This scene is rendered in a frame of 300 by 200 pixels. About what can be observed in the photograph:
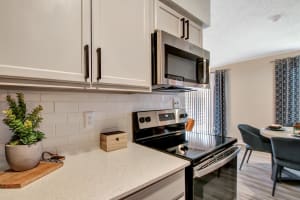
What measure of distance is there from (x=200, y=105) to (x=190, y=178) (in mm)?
4254

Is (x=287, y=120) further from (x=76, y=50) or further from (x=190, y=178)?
(x=76, y=50)

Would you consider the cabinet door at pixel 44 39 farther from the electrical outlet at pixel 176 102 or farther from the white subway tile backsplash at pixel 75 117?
the electrical outlet at pixel 176 102

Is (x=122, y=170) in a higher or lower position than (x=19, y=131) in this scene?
lower

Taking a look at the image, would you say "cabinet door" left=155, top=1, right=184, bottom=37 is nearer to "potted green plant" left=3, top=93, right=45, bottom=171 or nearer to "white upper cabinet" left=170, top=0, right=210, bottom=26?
"white upper cabinet" left=170, top=0, right=210, bottom=26

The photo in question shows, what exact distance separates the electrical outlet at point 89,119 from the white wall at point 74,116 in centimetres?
2

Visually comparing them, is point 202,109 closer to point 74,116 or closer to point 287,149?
point 287,149

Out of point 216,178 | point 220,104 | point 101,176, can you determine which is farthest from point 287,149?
point 220,104

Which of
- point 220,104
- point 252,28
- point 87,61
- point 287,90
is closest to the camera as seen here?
point 87,61

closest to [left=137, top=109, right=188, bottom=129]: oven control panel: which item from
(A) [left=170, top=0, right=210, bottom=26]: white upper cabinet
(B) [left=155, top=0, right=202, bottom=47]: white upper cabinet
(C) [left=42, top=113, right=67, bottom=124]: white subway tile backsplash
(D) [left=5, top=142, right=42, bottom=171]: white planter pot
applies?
(C) [left=42, top=113, right=67, bottom=124]: white subway tile backsplash

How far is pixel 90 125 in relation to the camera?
123 centimetres

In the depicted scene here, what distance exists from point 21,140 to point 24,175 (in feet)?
0.53

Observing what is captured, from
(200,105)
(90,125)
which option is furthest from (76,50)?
(200,105)

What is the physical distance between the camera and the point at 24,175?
0.77 m

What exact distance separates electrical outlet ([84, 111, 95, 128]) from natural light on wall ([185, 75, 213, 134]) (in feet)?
Result: 12.6
